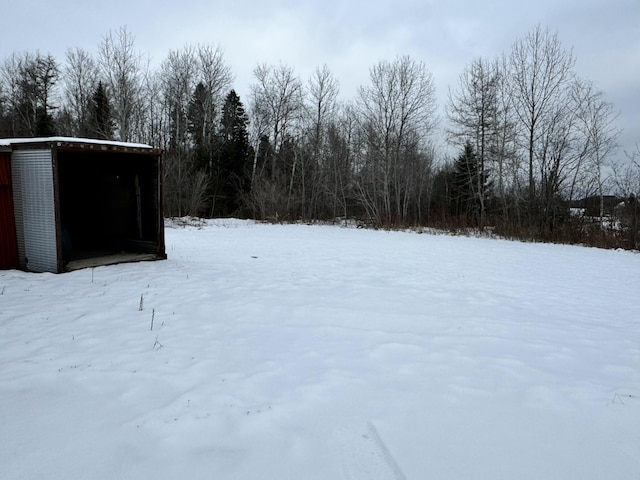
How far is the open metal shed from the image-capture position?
657 centimetres

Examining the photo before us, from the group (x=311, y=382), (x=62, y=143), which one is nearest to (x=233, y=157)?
(x=62, y=143)

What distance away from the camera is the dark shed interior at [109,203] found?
340 inches

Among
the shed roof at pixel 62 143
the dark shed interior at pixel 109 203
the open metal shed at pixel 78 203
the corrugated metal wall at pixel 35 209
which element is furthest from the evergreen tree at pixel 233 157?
the corrugated metal wall at pixel 35 209

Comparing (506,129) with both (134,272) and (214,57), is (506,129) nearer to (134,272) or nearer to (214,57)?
(134,272)

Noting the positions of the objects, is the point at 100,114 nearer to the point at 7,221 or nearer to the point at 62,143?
the point at 7,221

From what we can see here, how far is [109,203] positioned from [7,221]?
316cm

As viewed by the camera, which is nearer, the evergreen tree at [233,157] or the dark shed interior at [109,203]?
the dark shed interior at [109,203]

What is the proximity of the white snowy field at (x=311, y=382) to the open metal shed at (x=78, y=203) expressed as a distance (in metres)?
0.82

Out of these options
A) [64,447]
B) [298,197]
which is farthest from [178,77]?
[64,447]

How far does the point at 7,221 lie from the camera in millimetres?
6770

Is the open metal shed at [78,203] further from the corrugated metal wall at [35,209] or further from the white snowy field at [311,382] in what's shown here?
the white snowy field at [311,382]

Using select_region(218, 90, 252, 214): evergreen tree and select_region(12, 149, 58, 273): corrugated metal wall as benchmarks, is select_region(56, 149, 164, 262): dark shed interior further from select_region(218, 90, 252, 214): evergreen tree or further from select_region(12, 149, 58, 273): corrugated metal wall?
select_region(218, 90, 252, 214): evergreen tree

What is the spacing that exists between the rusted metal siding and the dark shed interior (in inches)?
40.2

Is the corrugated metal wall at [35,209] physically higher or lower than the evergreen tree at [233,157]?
lower
